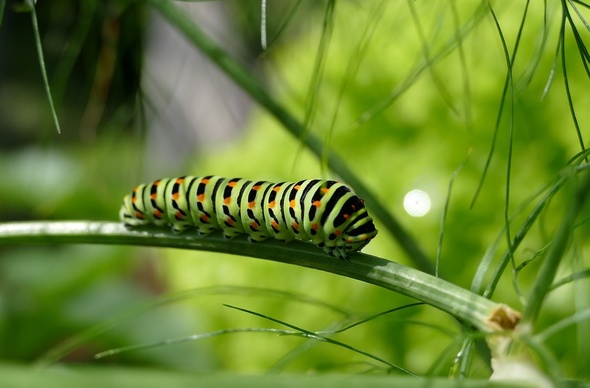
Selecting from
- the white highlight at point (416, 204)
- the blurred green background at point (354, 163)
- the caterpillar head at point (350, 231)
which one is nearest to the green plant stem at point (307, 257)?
the caterpillar head at point (350, 231)

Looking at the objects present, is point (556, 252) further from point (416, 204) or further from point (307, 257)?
point (416, 204)

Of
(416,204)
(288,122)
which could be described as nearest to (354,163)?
(416,204)

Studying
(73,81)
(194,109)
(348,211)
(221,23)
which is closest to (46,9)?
(221,23)

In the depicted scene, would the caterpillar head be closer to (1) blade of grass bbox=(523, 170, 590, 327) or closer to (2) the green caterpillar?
(2) the green caterpillar

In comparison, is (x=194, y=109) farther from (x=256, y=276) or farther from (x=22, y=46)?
(x=256, y=276)

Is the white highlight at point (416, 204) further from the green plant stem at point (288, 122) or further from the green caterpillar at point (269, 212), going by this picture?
the green caterpillar at point (269, 212)

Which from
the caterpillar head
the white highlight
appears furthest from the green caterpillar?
the white highlight
